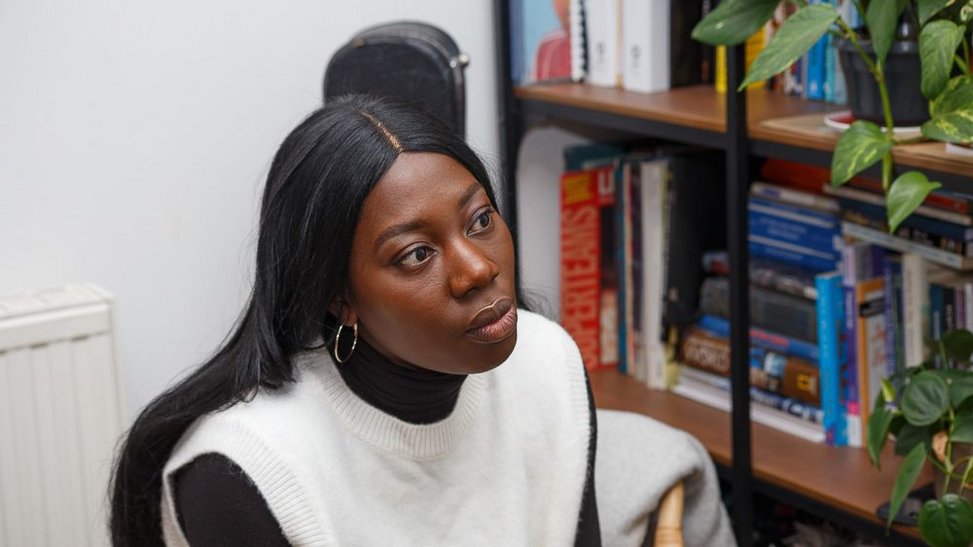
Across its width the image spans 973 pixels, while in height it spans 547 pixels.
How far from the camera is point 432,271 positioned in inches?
43.9

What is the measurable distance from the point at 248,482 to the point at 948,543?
797 mm

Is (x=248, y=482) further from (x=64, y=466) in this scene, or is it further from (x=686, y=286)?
(x=686, y=286)

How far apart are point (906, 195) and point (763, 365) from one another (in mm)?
689

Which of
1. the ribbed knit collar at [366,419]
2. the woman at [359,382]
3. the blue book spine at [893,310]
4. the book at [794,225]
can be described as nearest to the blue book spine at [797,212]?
the book at [794,225]

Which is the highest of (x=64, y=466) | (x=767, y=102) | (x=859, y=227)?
(x=767, y=102)

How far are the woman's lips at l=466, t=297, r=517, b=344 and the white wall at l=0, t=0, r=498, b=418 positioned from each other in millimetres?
858

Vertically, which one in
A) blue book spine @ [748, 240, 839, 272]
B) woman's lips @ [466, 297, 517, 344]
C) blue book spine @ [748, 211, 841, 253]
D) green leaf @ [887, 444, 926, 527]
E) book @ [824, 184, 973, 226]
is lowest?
green leaf @ [887, 444, 926, 527]

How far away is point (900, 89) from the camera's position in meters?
1.54

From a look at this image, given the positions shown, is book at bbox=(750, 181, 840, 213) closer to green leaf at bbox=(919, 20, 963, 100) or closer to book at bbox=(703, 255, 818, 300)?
book at bbox=(703, 255, 818, 300)

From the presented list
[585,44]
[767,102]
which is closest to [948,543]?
[767,102]

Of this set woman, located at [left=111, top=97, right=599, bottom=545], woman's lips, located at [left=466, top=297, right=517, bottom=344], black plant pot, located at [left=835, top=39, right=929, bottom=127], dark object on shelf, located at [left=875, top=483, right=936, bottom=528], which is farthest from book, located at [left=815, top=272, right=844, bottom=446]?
woman's lips, located at [left=466, top=297, right=517, bottom=344]

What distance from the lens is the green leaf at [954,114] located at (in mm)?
1331

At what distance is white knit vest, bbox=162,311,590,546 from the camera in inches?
46.8

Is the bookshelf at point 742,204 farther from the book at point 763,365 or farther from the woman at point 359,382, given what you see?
the woman at point 359,382
